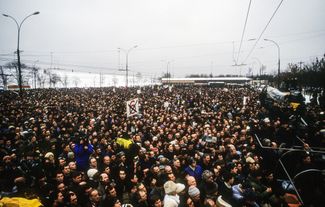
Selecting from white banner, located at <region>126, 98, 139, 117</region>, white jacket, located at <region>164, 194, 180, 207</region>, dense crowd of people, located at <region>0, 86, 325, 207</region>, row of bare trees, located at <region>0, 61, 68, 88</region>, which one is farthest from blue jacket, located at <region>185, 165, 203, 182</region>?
row of bare trees, located at <region>0, 61, 68, 88</region>

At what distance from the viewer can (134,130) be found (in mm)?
13523

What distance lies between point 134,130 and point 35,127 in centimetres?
497

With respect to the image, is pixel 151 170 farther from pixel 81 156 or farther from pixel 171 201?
pixel 81 156

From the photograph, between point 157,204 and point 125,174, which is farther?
point 125,174

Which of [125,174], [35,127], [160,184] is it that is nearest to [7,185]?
[125,174]

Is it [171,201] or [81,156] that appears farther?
[81,156]

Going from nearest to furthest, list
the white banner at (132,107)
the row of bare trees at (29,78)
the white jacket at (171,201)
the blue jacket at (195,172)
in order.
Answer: the white jacket at (171,201) < the blue jacket at (195,172) < the white banner at (132,107) < the row of bare trees at (29,78)

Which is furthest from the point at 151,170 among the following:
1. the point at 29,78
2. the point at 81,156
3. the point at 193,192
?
the point at 29,78

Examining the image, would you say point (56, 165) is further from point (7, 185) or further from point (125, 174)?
point (125, 174)

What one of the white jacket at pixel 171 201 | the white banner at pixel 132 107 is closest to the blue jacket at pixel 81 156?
the white banner at pixel 132 107

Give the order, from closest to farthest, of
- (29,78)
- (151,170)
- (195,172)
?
1. (151,170)
2. (195,172)
3. (29,78)

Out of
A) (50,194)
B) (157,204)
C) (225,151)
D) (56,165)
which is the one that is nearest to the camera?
(157,204)

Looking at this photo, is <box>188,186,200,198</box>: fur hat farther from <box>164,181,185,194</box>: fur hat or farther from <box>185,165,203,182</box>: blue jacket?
<box>185,165,203,182</box>: blue jacket

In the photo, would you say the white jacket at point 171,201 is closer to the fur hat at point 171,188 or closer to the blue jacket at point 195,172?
the fur hat at point 171,188
